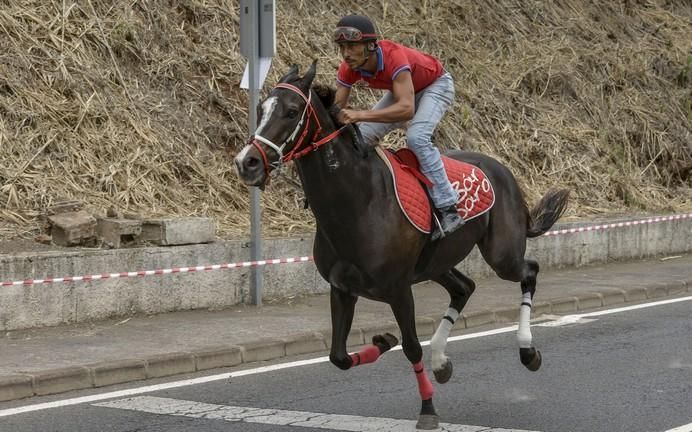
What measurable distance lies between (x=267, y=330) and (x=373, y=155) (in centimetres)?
417

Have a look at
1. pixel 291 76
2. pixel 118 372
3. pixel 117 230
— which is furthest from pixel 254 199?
pixel 291 76

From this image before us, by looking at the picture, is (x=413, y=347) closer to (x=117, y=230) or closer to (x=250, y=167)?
(x=250, y=167)

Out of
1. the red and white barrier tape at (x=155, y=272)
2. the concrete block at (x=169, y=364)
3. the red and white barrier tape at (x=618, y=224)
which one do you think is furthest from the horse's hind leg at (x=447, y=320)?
the red and white barrier tape at (x=618, y=224)

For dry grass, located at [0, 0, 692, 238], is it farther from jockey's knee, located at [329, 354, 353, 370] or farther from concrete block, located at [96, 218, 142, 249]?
jockey's knee, located at [329, 354, 353, 370]

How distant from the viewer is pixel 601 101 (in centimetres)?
2216

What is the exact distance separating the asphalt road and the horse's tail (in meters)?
1.20

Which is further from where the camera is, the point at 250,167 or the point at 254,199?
the point at 254,199

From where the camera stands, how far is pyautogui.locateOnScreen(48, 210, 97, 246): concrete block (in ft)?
40.3

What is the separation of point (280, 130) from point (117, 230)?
5652mm

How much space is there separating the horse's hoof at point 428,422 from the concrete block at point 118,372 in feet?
9.69

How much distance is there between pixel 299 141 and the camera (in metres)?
7.30

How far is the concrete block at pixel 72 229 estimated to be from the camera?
12.3m

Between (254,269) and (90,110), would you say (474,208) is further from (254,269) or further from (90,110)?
(90,110)

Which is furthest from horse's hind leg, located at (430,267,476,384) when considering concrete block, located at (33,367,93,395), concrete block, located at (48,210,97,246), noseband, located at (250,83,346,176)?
concrete block, located at (48,210,97,246)
